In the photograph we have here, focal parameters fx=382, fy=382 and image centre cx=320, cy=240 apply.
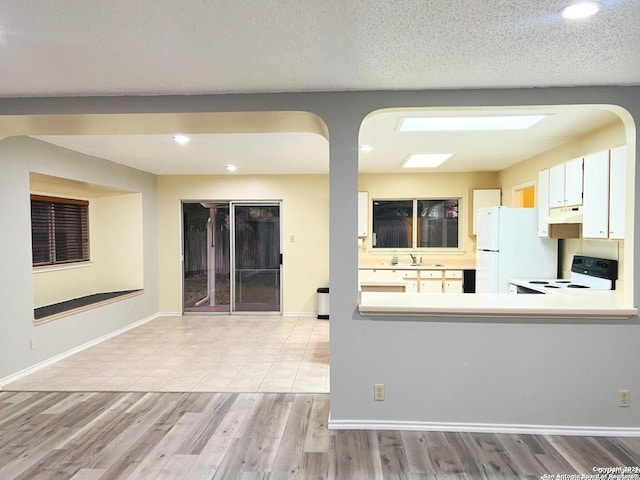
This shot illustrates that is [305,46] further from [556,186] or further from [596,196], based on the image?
[556,186]

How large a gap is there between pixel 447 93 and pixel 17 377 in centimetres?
461

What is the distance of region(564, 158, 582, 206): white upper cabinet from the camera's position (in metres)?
3.63

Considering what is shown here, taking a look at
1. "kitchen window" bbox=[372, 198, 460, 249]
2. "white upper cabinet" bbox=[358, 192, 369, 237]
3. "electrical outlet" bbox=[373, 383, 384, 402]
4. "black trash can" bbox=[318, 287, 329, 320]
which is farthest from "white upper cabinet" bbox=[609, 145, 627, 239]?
"black trash can" bbox=[318, 287, 329, 320]

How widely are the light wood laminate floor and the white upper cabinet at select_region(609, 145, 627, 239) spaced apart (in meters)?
1.56

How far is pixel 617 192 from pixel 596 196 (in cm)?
26

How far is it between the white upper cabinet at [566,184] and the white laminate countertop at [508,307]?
47.2 inches

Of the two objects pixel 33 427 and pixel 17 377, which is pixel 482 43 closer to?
pixel 33 427


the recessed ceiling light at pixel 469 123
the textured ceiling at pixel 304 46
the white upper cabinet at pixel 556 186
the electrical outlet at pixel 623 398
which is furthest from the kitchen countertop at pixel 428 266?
the textured ceiling at pixel 304 46

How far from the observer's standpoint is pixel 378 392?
269cm

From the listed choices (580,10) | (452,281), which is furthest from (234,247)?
(580,10)

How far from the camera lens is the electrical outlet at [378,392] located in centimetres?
269

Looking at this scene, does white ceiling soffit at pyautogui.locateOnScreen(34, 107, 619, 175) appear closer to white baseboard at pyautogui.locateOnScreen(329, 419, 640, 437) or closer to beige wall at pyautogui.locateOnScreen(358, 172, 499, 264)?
beige wall at pyautogui.locateOnScreen(358, 172, 499, 264)

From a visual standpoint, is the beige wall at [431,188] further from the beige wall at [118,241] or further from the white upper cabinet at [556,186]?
the beige wall at [118,241]

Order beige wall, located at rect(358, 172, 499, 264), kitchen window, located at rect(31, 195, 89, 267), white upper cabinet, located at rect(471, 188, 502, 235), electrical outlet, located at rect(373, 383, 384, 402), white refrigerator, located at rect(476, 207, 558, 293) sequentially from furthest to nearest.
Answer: beige wall, located at rect(358, 172, 499, 264) → white upper cabinet, located at rect(471, 188, 502, 235) → kitchen window, located at rect(31, 195, 89, 267) → white refrigerator, located at rect(476, 207, 558, 293) → electrical outlet, located at rect(373, 383, 384, 402)
